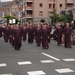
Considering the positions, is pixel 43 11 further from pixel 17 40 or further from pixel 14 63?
pixel 14 63

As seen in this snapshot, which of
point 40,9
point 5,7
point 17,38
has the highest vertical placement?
point 5,7

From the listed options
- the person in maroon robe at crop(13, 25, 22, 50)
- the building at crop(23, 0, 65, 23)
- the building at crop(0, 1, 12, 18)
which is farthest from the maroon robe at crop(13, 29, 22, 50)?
the building at crop(0, 1, 12, 18)

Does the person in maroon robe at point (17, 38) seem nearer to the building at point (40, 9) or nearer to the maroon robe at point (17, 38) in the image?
the maroon robe at point (17, 38)

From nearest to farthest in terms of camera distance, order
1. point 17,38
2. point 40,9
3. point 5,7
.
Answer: point 17,38 → point 40,9 → point 5,7

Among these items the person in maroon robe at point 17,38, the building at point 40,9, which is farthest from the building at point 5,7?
the person in maroon robe at point 17,38

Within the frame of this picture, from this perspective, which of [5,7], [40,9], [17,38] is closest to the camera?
[17,38]

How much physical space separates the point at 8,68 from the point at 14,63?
1.45 meters

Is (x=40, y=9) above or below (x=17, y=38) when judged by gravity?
above

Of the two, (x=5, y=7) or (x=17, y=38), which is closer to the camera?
(x=17, y=38)

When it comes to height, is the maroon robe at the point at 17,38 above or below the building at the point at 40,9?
below

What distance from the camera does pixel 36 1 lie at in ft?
297

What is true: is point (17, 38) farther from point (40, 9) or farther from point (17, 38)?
point (40, 9)

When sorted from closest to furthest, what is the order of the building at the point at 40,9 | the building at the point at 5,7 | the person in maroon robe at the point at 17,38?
the person in maroon robe at the point at 17,38, the building at the point at 40,9, the building at the point at 5,7

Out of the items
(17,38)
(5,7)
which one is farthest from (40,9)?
(5,7)
